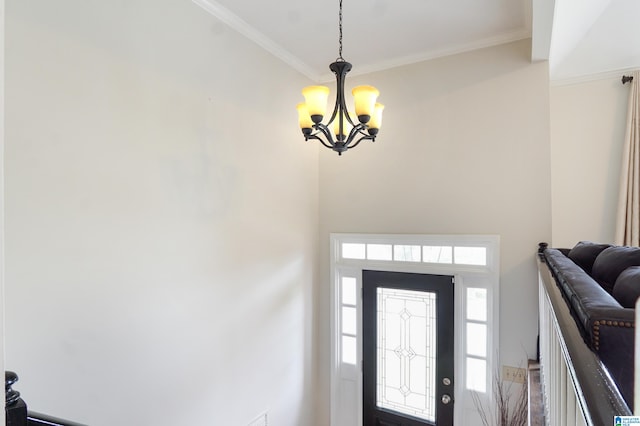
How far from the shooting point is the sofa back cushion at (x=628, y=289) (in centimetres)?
75

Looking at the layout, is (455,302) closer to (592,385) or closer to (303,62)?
(303,62)

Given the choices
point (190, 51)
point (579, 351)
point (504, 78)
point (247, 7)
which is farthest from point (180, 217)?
point (504, 78)

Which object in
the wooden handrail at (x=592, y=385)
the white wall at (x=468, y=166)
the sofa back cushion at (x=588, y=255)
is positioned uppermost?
the white wall at (x=468, y=166)

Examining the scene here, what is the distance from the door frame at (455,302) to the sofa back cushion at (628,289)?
2365mm

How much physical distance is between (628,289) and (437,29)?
274 cm

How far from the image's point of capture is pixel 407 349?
3.48 metres

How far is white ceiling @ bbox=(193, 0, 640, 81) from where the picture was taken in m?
2.61

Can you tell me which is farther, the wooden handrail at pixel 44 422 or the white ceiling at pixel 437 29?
the white ceiling at pixel 437 29

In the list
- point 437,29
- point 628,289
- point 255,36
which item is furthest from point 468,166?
point 628,289

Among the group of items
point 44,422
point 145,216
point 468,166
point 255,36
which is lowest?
point 44,422

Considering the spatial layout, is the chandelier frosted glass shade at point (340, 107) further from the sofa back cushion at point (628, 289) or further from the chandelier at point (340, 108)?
the sofa back cushion at point (628, 289)

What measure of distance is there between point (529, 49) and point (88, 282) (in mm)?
3608

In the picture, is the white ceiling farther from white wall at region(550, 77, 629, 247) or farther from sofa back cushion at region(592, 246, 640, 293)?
sofa back cushion at region(592, 246, 640, 293)

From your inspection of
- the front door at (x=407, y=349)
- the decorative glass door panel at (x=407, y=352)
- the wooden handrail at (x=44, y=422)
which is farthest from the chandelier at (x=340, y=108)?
the decorative glass door panel at (x=407, y=352)
